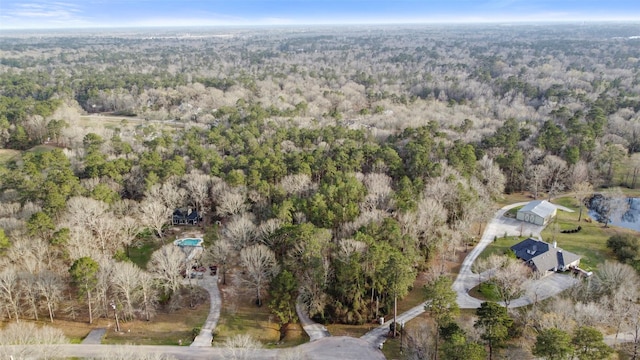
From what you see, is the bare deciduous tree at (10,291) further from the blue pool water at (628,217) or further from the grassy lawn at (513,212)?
the blue pool water at (628,217)

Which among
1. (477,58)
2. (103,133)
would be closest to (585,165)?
A: (103,133)

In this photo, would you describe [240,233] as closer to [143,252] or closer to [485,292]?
[143,252]

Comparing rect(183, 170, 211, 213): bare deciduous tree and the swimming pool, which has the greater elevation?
rect(183, 170, 211, 213): bare deciduous tree

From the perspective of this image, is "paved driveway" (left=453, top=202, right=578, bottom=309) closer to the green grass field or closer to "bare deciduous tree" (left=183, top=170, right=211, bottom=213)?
the green grass field

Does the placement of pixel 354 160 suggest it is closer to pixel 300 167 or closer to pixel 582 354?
pixel 300 167

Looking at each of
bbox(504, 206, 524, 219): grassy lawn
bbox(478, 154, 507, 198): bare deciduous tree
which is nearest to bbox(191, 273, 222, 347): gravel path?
bbox(478, 154, 507, 198): bare deciduous tree

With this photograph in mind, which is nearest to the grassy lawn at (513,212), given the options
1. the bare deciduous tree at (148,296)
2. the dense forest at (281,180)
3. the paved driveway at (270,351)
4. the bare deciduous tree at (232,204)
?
the dense forest at (281,180)
